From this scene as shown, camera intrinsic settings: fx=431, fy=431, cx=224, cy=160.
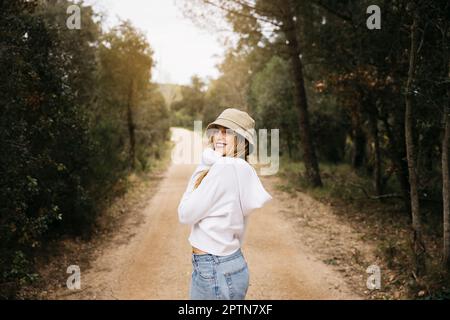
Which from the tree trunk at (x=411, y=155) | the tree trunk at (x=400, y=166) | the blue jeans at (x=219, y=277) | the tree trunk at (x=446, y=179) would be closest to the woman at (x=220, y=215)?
the blue jeans at (x=219, y=277)

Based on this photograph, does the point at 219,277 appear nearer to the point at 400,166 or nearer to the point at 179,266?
the point at 179,266

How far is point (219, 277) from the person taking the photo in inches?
96.6

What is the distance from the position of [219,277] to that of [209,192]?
19.2 inches

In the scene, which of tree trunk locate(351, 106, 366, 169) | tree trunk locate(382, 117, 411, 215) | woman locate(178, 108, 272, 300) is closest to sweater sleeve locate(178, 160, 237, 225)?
woman locate(178, 108, 272, 300)

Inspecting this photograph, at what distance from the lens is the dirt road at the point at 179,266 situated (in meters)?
6.98

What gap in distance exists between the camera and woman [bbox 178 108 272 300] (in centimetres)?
245

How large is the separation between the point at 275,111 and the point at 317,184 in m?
7.39

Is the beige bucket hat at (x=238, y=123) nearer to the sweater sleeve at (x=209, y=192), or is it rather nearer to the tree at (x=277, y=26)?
the sweater sleeve at (x=209, y=192)

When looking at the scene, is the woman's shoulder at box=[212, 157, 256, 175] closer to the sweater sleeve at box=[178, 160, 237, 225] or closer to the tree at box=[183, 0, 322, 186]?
the sweater sleeve at box=[178, 160, 237, 225]

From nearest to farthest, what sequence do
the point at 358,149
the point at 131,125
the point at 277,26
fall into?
the point at 277,26 < the point at 358,149 < the point at 131,125

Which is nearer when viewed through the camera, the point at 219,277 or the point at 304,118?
the point at 219,277

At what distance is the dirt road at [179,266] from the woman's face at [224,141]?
4726mm

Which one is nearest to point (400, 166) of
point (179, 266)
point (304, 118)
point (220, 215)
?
point (304, 118)

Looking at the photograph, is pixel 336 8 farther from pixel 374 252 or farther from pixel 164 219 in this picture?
pixel 164 219
